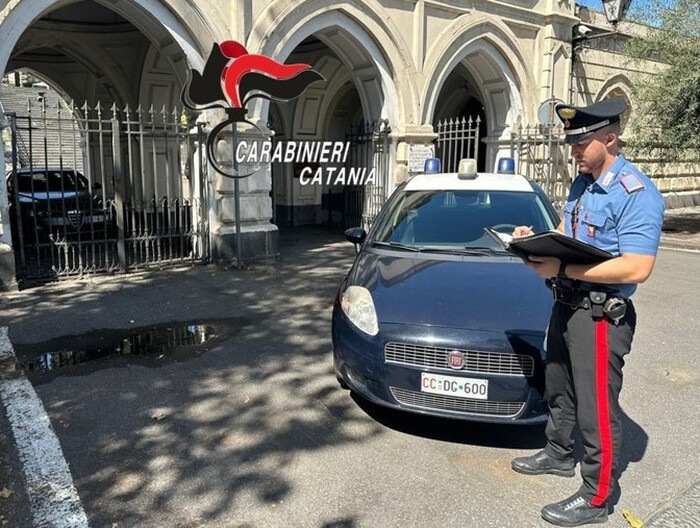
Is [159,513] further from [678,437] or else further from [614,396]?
[678,437]

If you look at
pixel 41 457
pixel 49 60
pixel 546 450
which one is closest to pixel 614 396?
pixel 546 450

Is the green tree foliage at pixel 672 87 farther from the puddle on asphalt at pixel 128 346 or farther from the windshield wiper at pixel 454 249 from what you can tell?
the puddle on asphalt at pixel 128 346

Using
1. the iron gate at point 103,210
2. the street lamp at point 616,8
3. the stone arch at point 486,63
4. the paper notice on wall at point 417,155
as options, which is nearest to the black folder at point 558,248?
the iron gate at point 103,210

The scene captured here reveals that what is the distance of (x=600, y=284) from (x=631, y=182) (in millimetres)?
486

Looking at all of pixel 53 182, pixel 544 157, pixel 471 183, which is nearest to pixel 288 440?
pixel 471 183

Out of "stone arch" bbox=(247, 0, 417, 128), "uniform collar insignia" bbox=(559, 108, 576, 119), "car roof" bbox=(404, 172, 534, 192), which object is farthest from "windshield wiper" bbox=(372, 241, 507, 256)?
"stone arch" bbox=(247, 0, 417, 128)

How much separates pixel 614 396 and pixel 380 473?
135cm

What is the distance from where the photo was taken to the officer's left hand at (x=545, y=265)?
2680mm

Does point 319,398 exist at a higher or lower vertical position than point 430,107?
lower

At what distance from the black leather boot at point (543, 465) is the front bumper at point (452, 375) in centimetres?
21

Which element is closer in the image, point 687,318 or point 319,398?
point 319,398

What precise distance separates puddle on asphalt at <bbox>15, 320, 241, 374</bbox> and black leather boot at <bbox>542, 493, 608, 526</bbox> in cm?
347

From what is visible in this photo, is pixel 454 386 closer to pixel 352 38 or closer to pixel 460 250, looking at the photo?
pixel 460 250

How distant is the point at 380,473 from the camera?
325 centimetres
